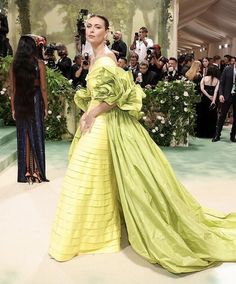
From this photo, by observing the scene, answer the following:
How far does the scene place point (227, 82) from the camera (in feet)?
26.5

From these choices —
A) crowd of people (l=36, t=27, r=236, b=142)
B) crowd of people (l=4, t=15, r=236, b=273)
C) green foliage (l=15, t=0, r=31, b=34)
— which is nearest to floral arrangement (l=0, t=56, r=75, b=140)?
crowd of people (l=36, t=27, r=236, b=142)

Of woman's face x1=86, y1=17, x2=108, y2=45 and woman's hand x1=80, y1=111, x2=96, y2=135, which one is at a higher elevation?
woman's face x1=86, y1=17, x2=108, y2=45

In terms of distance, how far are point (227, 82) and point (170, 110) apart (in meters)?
1.53

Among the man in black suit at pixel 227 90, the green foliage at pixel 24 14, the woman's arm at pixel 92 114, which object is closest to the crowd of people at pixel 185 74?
the man in black suit at pixel 227 90

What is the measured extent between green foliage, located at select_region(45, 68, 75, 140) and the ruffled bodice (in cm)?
459

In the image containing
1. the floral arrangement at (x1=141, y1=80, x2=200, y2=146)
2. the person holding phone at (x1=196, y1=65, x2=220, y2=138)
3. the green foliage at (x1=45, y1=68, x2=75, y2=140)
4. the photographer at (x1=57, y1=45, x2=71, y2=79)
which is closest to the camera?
the floral arrangement at (x1=141, y1=80, x2=200, y2=146)

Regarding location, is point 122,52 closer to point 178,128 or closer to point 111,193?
point 178,128

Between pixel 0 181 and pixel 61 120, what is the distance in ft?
9.11

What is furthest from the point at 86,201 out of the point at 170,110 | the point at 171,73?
the point at 171,73

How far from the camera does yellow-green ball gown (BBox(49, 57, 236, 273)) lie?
2818mm

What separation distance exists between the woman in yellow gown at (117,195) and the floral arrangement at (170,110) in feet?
13.7

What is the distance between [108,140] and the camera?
9.73 feet

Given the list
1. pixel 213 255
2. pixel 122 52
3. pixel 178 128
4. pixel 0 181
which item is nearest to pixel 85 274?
pixel 213 255

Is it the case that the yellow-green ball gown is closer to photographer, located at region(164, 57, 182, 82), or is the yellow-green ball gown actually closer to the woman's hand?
the woman's hand
